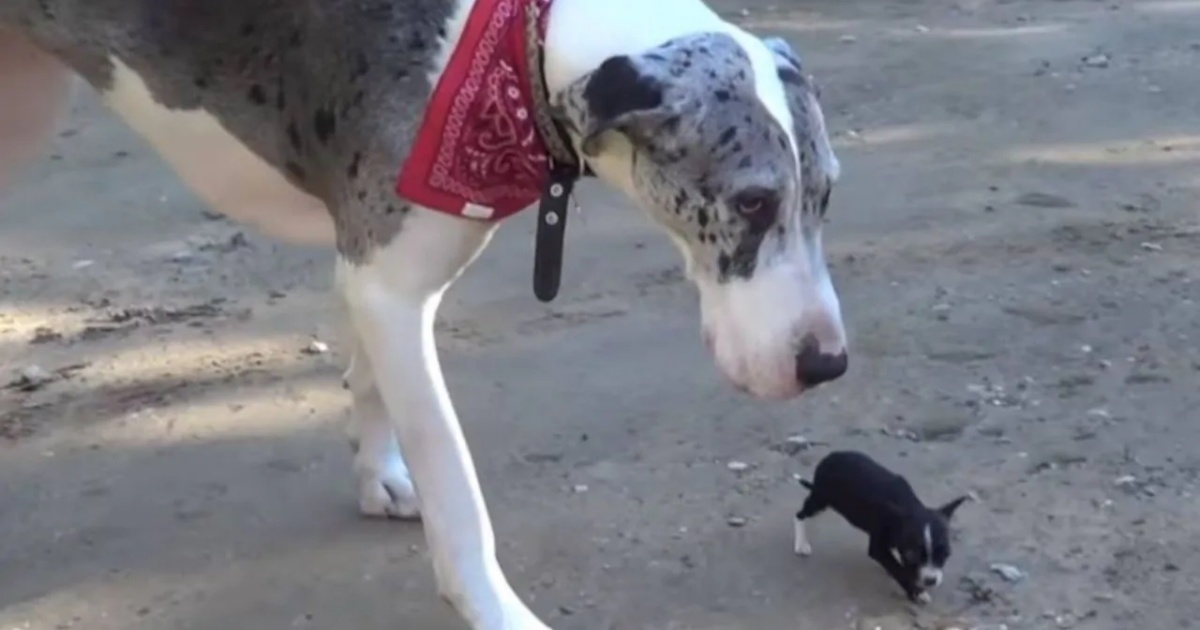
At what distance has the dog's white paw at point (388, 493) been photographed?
3.64 metres

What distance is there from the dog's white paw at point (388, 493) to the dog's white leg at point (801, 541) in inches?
28.6

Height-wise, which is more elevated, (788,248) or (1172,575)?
(788,248)

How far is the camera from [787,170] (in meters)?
2.62

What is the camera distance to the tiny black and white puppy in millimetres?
3217

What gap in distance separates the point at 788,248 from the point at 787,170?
12 centimetres

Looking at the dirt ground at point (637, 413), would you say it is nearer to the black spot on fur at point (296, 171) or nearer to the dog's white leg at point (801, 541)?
the dog's white leg at point (801, 541)

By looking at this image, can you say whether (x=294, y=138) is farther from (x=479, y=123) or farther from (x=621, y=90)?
(x=621, y=90)

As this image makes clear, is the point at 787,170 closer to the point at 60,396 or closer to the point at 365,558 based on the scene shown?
the point at 365,558

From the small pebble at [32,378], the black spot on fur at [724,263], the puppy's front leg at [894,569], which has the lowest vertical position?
the small pebble at [32,378]

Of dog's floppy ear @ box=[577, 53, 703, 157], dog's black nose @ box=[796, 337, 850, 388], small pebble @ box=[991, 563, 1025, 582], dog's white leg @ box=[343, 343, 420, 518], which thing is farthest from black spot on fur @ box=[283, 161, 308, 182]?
small pebble @ box=[991, 563, 1025, 582]

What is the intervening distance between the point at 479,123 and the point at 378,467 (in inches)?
41.1

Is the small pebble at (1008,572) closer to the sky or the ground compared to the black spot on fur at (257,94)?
closer to the ground

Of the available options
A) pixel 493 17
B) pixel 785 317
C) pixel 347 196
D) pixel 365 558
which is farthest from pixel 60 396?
pixel 785 317

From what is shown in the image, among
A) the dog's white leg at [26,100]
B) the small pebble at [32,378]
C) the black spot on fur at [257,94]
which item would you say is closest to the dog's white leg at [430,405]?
the black spot on fur at [257,94]
